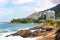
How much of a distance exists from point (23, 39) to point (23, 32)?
2151 mm

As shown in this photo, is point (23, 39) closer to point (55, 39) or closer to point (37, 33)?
point (37, 33)

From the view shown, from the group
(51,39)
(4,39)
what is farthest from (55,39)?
(4,39)

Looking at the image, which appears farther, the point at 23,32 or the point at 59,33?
the point at 23,32

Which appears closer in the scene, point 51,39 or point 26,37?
point 51,39

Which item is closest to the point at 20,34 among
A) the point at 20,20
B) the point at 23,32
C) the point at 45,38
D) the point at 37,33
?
the point at 23,32

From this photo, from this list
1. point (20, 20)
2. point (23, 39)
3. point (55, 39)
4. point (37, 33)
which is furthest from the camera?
point (20, 20)

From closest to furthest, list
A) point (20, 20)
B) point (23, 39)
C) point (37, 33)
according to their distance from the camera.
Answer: point (23, 39) < point (37, 33) < point (20, 20)

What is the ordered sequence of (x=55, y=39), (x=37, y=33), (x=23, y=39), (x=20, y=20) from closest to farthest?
(x=55, y=39) → (x=23, y=39) → (x=37, y=33) → (x=20, y=20)

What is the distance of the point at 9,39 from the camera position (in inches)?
716

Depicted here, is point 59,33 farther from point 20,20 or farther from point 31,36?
point 20,20

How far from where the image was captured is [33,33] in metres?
19.4

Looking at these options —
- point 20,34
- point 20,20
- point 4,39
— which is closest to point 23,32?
point 20,34

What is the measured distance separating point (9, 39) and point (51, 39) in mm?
3787

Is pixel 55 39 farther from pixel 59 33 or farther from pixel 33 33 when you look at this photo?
pixel 33 33
